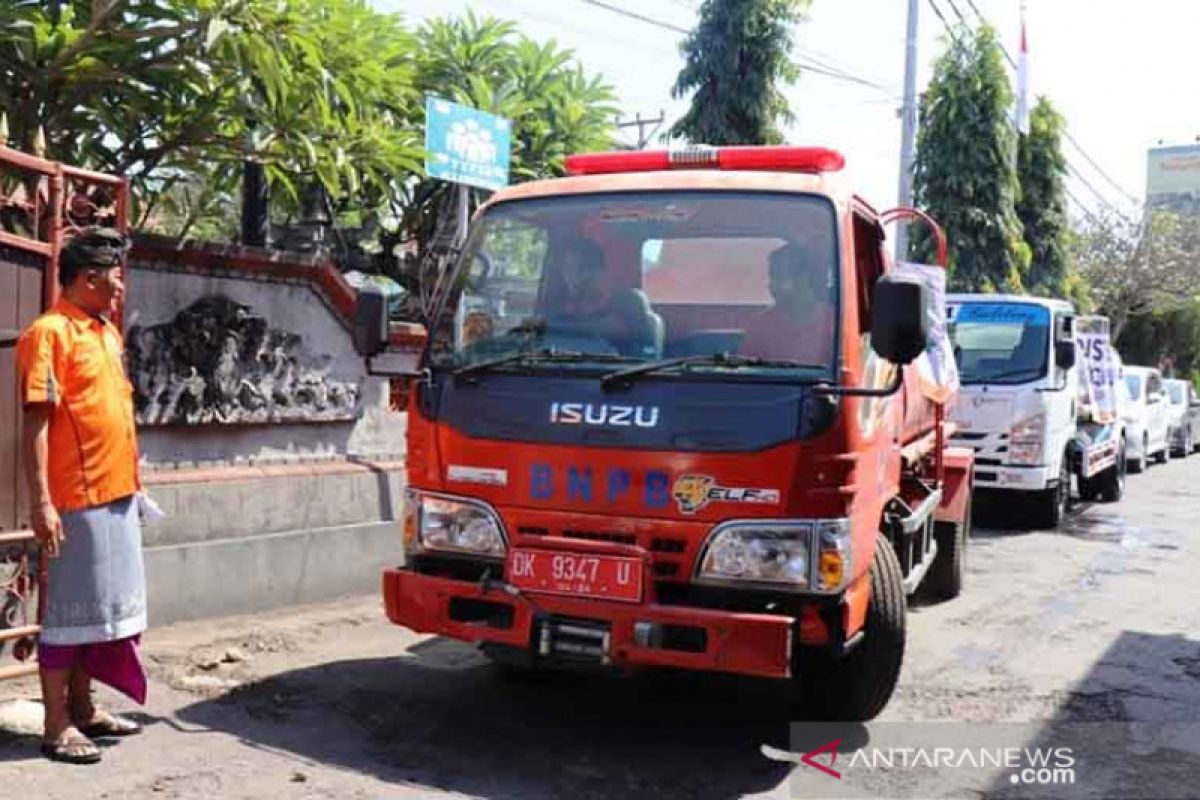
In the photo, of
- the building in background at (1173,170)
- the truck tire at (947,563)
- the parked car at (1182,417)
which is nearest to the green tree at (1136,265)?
the parked car at (1182,417)

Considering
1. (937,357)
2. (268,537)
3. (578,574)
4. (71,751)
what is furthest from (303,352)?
(937,357)

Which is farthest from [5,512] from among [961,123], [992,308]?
[961,123]

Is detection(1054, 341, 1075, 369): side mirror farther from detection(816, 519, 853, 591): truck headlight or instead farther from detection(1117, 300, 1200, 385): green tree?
detection(1117, 300, 1200, 385): green tree

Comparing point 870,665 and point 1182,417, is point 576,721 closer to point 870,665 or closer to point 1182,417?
point 870,665

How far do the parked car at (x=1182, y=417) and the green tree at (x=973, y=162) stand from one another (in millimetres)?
6283

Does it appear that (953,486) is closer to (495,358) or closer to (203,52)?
(495,358)

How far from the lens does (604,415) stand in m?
4.19

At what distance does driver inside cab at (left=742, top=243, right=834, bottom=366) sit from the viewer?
4.22 m

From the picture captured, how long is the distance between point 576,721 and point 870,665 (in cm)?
129

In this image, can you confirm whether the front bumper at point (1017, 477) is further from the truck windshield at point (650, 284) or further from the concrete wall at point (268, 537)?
the truck windshield at point (650, 284)

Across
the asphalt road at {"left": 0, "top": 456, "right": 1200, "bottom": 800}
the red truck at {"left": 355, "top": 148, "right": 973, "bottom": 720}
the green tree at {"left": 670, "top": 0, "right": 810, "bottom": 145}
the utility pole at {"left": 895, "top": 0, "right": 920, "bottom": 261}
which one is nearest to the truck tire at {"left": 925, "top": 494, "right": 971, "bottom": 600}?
the asphalt road at {"left": 0, "top": 456, "right": 1200, "bottom": 800}

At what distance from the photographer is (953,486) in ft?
24.6

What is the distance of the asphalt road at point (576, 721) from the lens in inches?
164

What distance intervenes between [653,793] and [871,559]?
1261mm
